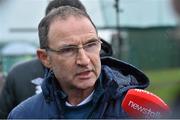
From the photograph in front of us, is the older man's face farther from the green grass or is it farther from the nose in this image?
the green grass

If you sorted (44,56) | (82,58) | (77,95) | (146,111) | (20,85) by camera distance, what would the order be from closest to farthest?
(146,111)
(82,58)
(77,95)
(44,56)
(20,85)

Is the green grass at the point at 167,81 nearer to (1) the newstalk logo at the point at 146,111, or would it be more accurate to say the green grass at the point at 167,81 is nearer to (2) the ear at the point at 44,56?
(1) the newstalk logo at the point at 146,111

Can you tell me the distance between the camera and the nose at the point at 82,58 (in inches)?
92.8

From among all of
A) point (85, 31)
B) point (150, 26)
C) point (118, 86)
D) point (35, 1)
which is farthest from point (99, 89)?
point (150, 26)

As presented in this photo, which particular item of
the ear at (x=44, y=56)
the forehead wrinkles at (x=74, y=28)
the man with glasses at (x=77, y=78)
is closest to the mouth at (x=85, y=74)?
the man with glasses at (x=77, y=78)

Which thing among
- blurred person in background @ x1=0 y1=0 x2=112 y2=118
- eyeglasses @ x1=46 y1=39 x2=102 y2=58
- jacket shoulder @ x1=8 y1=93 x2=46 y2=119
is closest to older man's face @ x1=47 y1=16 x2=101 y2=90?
eyeglasses @ x1=46 y1=39 x2=102 y2=58

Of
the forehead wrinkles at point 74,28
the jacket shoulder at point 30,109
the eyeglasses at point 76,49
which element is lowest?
the jacket shoulder at point 30,109

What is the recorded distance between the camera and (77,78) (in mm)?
2396

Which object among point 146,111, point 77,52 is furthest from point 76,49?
point 146,111

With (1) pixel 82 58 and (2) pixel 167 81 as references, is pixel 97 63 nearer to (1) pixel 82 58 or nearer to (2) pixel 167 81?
(1) pixel 82 58

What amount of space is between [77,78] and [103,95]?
12 cm

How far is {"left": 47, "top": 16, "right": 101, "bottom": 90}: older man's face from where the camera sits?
7.79 ft

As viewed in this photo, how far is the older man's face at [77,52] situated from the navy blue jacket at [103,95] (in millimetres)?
62

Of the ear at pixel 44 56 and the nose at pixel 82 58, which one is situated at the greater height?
the nose at pixel 82 58
